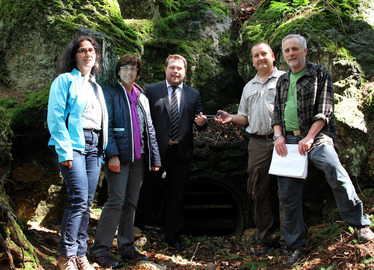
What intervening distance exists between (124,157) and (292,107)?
208 cm

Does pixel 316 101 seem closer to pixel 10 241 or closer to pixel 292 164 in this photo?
pixel 292 164

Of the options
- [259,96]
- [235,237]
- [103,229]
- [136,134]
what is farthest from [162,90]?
[235,237]

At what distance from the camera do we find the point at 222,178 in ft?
21.3

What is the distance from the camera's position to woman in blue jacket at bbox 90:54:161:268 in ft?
12.4

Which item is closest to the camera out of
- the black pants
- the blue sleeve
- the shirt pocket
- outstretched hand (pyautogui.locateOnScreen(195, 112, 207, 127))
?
the blue sleeve

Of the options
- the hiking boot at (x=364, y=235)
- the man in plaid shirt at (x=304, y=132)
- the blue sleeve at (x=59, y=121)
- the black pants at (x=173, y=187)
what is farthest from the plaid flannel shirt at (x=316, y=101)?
the blue sleeve at (x=59, y=121)

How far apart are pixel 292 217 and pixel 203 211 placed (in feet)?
16.6

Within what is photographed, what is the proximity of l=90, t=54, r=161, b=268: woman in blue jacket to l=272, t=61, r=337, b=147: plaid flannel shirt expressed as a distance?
1.92 meters

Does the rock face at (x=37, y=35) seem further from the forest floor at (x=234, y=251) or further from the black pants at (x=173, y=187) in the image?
the forest floor at (x=234, y=251)

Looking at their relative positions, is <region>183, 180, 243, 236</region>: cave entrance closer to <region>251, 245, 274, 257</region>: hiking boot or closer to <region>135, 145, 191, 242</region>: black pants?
<region>135, 145, 191, 242</region>: black pants

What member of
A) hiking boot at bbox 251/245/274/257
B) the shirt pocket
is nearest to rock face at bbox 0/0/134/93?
the shirt pocket

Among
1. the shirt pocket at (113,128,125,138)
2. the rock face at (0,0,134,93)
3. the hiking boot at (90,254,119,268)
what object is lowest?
the hiking boot at (90,254,119,268)

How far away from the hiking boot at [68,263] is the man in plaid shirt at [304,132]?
2331mm

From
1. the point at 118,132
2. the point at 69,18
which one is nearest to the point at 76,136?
the point at 118,132
